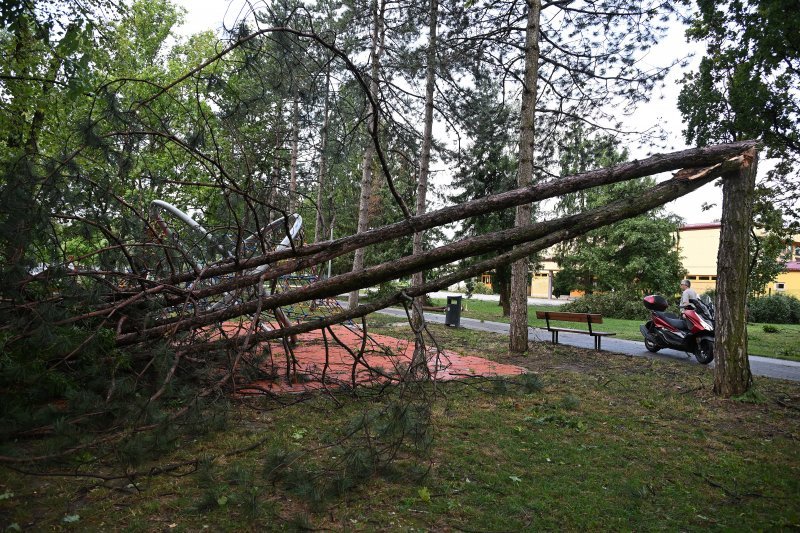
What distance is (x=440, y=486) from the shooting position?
3.27m

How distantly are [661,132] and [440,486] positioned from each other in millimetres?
7390

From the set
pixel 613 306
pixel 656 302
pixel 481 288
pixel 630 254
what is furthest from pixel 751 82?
pixel 481 288

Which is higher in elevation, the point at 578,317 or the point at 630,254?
the point at 630,254

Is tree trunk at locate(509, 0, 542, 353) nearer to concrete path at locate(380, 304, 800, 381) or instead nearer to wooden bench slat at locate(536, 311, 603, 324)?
concrete path at locate(380, 304, 800, 381)

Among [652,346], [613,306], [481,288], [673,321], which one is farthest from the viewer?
[481,288]

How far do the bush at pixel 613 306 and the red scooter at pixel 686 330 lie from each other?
13.9 m

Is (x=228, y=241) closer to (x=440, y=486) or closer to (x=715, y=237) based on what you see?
(x=440, y=486)

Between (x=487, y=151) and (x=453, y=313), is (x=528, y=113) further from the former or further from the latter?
(x=453, y=313)

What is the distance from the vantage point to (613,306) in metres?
24.5

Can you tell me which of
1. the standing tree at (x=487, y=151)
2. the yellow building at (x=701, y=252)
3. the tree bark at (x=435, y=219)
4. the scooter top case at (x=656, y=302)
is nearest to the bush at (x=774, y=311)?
A: the yellow building at (x=701, y=252)

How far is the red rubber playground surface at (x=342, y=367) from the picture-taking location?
5377mm

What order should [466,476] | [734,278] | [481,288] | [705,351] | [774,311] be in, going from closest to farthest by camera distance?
1. [466,476]
2. [734,278]
3. [705,351]
4. [774,311]
5. [481,288]

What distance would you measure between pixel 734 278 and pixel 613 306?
19805 mm

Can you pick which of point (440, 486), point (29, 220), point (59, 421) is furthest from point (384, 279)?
point (29, 220)
